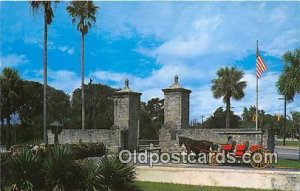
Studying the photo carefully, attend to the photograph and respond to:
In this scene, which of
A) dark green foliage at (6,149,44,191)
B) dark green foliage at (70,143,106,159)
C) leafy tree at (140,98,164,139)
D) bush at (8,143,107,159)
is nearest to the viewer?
dark green foliage at (6,149,44,191)

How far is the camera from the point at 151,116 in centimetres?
7106

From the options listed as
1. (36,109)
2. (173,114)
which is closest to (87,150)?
(173,114)

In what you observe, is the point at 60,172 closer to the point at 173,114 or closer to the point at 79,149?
the point at 79,149

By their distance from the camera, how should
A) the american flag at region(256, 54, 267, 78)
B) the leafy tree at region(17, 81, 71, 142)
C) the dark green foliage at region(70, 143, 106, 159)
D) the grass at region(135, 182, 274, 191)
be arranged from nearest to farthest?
1. the grass at region(135, 182, 274, 191)
2. the dark green foliage at region(70, 143, 106, 159)
3. the american flag at region(256, 54, 267, 78)
4. the leafy tree at region(17, 81, 71, 142)

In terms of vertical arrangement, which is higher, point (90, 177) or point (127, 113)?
point (127, 113)

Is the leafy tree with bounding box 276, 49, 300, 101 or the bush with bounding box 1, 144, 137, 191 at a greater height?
the leafy tree with bounding box 276, 49, 300, 101

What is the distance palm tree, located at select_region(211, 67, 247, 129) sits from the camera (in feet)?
163

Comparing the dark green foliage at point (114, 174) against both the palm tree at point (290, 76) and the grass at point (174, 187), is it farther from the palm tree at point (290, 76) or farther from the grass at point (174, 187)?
the palm tree at point (290, 76)

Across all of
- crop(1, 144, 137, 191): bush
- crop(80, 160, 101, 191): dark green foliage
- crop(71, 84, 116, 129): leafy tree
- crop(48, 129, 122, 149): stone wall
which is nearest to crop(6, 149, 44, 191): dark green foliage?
crop(1, 144, 137, 191): bush

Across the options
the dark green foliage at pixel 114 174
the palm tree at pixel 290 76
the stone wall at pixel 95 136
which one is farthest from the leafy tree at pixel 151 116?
the dark green foliage at pixel 114 174

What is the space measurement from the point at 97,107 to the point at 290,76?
4625cm

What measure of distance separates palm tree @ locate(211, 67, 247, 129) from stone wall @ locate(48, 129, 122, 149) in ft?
67.4

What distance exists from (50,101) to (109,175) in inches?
2378

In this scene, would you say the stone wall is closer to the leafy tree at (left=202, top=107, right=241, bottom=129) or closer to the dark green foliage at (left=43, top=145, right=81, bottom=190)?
the dark green foliage at (left=43, top=145, right=81, bottom=190)
